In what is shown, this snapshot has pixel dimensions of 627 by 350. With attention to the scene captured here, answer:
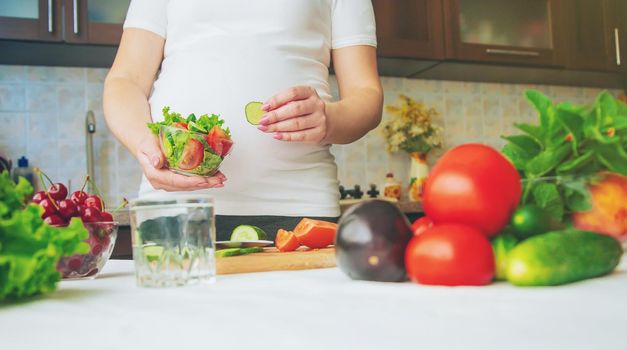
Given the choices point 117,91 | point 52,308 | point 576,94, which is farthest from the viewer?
point 576,94

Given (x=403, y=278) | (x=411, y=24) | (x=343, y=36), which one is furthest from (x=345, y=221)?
(x=411, y=24)

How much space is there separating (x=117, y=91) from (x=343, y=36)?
1.53ft

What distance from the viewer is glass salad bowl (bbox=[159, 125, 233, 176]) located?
990mm

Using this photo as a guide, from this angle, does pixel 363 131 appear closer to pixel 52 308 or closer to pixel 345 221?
pixel 345 221

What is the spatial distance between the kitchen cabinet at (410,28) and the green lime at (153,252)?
6.96 feet

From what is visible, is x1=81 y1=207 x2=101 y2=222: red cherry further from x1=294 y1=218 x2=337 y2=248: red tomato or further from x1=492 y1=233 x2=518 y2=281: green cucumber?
x1=492 y1=233 x2=518 y2=281: green cucumber

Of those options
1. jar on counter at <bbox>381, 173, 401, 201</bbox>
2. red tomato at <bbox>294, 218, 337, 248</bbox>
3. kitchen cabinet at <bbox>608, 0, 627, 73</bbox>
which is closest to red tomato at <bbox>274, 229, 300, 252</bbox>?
red tomato at <bbox>294, 218, 337, 248</bbox>

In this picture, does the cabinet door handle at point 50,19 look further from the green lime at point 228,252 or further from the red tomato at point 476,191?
the red tomato at point 476,191

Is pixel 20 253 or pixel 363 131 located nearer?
pixel 20 253

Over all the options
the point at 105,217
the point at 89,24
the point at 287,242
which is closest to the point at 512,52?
the point at 89,24

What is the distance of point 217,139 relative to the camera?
3.39 feet

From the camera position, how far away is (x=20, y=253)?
20.9 inches

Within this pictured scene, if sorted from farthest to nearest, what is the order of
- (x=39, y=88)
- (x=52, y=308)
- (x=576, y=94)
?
(x=576, y=94), (x=39, y=88), (x=52, y=308)

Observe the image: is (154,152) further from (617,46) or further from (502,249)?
(617,46)
